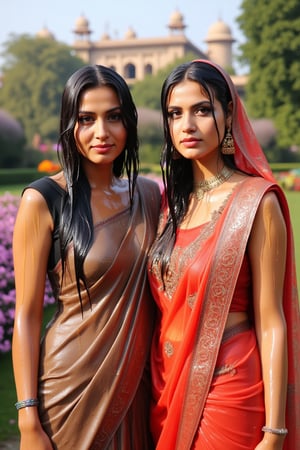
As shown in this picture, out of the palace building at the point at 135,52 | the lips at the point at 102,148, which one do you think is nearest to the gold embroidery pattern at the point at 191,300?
the lips at the point at 102,148

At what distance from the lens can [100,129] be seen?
2.18 meters

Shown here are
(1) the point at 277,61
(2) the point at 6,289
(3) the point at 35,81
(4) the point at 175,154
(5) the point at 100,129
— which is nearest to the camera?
(5) the point at 100,129

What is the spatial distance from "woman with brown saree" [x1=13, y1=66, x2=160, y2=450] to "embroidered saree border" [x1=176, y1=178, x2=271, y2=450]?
0.67 ft

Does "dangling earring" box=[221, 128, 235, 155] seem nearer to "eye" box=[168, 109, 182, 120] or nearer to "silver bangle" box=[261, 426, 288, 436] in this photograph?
"eye" box=[168, 109, 182, 120]

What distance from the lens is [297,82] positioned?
78.0 feet

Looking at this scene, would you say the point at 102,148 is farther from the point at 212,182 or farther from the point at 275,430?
the point at 275,430

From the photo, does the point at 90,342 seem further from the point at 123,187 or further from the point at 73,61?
the point at 73,61

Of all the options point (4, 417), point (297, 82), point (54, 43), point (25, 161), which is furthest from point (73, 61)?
point (4, 417)

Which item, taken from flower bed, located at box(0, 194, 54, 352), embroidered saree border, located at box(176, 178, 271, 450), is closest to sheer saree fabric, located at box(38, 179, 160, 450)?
embroidered saree border, located at box(176, 178, 271, 450)

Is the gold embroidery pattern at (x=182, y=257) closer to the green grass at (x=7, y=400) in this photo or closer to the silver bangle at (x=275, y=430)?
the silver bangle at (x=275, y=430)

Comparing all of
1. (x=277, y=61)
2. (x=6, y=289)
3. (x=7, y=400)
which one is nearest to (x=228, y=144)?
(x=7, y=400)

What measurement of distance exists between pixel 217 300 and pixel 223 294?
0.03 m

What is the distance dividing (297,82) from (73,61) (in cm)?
2789

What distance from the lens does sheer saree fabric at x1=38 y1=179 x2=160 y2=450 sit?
219cm
